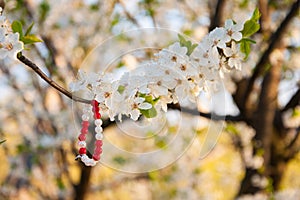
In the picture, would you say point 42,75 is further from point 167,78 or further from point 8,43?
point 167,78

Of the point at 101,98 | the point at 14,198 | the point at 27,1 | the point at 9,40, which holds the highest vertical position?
the point at 27,1

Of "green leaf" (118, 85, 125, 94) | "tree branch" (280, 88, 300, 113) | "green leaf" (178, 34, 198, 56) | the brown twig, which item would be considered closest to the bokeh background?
"tree branch" (280, 88, 300, 113)

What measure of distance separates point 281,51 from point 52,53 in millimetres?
1335

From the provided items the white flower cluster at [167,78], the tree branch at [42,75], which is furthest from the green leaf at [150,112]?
the tree branch at [42,75]

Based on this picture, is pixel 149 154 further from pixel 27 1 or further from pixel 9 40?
pixel 27 1

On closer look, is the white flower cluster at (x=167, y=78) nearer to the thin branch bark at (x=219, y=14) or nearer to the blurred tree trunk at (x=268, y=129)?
the thin branch bark at (x=219, y=14)

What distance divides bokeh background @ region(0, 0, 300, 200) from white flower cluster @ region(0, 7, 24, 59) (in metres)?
1.03

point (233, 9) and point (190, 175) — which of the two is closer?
point (233, 9)

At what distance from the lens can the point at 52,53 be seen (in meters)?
3.11

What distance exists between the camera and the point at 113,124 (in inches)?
85.8

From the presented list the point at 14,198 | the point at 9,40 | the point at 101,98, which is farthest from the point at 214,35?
the point at 14,198

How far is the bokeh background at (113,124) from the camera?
2736 millimetres

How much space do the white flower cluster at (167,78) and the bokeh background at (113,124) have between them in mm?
942

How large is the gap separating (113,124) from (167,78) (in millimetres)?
1125
